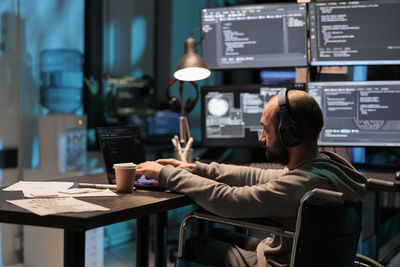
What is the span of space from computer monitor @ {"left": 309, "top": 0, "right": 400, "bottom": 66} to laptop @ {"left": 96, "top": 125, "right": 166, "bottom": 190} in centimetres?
118

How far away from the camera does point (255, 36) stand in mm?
2863

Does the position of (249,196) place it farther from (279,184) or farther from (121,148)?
(121,148)

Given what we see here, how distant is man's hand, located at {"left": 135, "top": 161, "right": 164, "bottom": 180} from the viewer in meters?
1.83

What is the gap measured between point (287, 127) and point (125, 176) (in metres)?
0.57

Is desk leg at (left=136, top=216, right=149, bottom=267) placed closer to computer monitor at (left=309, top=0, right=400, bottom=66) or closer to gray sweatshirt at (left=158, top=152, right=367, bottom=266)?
gray sweatshirt at (left=158, top=152, right=367, bottom=266)

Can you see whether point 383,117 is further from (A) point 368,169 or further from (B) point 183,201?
(B) point 183,201

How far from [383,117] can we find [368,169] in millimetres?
281

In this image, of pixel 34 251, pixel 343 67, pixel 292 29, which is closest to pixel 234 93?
pixel 292 29

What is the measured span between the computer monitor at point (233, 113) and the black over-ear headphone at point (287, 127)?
1.22 metres

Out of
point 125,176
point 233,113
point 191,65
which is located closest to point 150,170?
point 125,176

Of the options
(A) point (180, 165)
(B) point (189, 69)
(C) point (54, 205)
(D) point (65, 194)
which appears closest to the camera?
(C) point (54, 205)

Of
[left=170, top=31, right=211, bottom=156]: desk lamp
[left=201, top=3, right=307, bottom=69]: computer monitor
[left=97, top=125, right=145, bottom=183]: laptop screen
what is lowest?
[left=97, top=125, right=145, bottom=183]: laptop screen

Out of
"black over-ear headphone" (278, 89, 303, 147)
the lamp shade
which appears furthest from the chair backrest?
the lamp shade

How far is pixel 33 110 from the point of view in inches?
136
